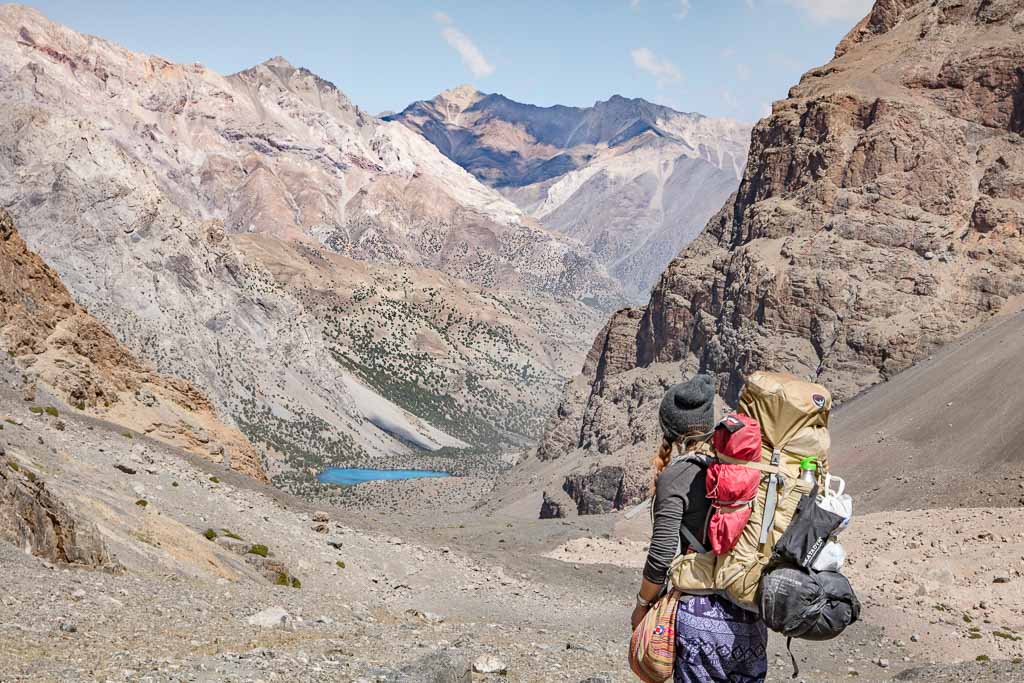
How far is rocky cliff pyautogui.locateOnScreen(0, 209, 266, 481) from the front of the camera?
1078 inches

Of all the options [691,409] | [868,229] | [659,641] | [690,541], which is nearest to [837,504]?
[690,541]

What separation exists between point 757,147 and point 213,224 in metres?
76.7

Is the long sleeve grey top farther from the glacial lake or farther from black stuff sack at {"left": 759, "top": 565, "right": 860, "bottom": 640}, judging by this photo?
the glacial lake

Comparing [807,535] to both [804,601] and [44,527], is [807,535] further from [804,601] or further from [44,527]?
[44,527]

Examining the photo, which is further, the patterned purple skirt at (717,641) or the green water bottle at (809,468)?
the patterned purple skirt at (717,641)

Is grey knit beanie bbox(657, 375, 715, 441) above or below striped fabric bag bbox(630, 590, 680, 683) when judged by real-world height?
above

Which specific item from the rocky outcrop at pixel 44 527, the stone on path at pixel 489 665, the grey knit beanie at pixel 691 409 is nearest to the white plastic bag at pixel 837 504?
the grey knit beanie at pixel 691 409

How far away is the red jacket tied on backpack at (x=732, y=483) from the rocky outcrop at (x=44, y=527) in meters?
9.67

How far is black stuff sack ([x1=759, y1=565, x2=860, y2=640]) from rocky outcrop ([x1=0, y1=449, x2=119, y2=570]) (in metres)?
9.93

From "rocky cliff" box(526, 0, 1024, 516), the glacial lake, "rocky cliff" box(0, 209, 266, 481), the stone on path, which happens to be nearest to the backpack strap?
the stone on path

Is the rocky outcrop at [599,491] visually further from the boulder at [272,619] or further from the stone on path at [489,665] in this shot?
the stone on path at [489,665]

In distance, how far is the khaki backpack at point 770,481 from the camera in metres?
5.51

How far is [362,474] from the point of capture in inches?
4141

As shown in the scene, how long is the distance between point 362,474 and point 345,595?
8744 centimetres
